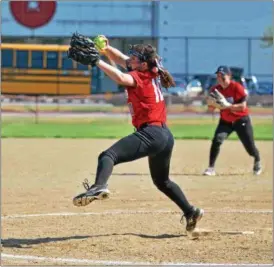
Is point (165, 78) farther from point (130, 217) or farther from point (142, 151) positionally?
point (130, 217)

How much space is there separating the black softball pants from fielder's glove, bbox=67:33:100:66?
0.84m

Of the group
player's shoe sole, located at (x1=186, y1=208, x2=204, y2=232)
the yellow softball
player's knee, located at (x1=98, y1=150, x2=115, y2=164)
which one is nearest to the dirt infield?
player's shoe sole, located at (x1=186, y1=208, x2=204, y2=232)

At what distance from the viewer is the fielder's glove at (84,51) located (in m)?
8.52

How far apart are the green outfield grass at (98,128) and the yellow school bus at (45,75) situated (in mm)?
7364

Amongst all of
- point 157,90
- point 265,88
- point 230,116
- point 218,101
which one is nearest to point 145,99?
point 157,90

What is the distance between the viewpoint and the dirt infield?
8.25 m

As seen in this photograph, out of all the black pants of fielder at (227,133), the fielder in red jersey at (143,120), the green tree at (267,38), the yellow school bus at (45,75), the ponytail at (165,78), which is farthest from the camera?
the green tree at (267,38)

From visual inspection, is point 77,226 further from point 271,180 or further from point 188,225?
point 271,180

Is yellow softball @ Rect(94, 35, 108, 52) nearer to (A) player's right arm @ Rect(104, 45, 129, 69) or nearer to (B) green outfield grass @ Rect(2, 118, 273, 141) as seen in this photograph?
(A) player's right arm @ Rect(104, 45, 129, 69)

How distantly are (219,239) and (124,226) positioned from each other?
49.2 inches

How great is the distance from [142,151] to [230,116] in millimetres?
7043

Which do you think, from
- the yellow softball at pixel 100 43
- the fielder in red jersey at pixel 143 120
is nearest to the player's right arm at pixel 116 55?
the yellow softball at pixel 100 43

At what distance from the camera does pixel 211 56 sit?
4325cm

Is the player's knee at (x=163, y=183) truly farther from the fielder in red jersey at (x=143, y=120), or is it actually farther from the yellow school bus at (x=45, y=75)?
the yellow school bus at (x=45, y=75)
